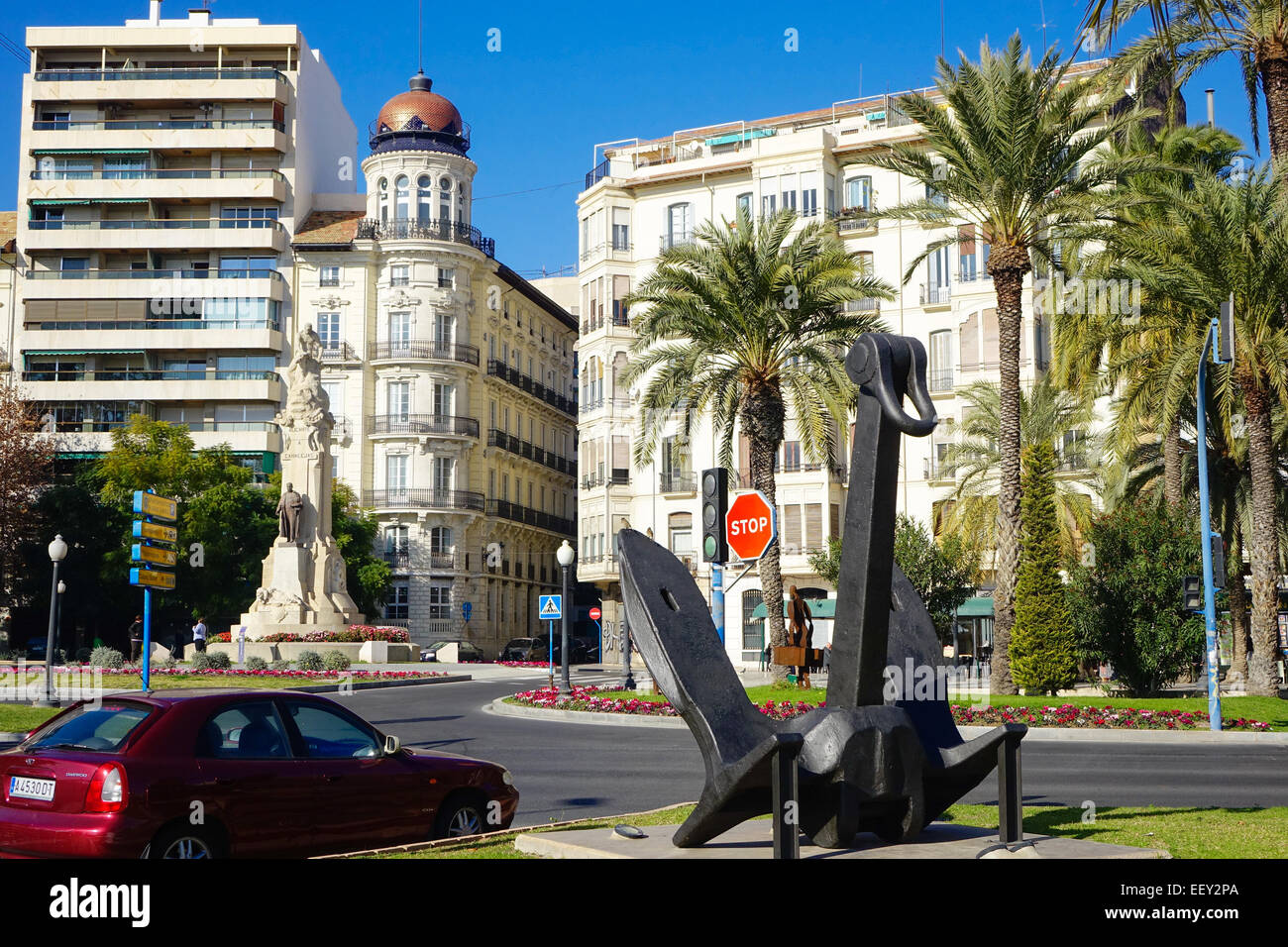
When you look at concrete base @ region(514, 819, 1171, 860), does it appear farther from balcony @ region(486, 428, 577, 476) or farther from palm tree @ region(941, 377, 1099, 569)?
balcony @ region(486, 428, 577, 476)

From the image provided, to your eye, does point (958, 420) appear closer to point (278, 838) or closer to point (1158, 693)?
point (1158, 693)

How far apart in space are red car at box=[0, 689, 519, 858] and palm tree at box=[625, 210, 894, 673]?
68.2ft

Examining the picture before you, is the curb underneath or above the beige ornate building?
underneath

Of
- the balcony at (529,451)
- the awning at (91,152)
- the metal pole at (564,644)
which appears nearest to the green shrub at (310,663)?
the metal pole at (564,644)

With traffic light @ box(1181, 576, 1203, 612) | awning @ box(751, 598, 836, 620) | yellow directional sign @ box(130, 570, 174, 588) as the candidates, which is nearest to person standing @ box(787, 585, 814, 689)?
traffic light @ box(1181, 576, 1203, 612)

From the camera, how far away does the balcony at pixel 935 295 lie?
Answer: 56.2 meters

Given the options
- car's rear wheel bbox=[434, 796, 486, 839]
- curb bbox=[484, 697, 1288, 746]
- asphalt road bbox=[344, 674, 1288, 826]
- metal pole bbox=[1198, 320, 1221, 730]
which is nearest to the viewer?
car's rear wheel bbox=[434, 796, 486, 839]

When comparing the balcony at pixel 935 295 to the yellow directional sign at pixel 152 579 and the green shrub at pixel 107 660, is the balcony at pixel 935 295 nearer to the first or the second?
the green shrub at pixel 107 660

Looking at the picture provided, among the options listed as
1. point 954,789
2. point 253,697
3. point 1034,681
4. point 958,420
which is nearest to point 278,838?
point 253,697

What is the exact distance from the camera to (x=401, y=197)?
230 feet

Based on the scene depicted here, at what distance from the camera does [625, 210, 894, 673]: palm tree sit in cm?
3109

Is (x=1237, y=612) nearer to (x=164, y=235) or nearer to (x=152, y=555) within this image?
(x=152, y=555)

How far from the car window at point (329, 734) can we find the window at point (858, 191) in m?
52.4

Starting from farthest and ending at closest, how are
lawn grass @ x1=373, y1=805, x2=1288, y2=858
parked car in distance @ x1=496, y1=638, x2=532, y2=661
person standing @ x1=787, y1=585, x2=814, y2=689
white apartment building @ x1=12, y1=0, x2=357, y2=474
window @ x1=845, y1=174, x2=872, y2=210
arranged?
white apartment building @ x1=12, y1=0, x2=357, y2=474, parked car in distance @ x1=496, y1=638, x2=532, y2=661, window @ x1=845, y1=174, x2=872, y2=210, person standing @ x1=787, y1=585, x2=814, y2=689, lawn grass @ x1=373, y1=805, x2=1288, y2=858
